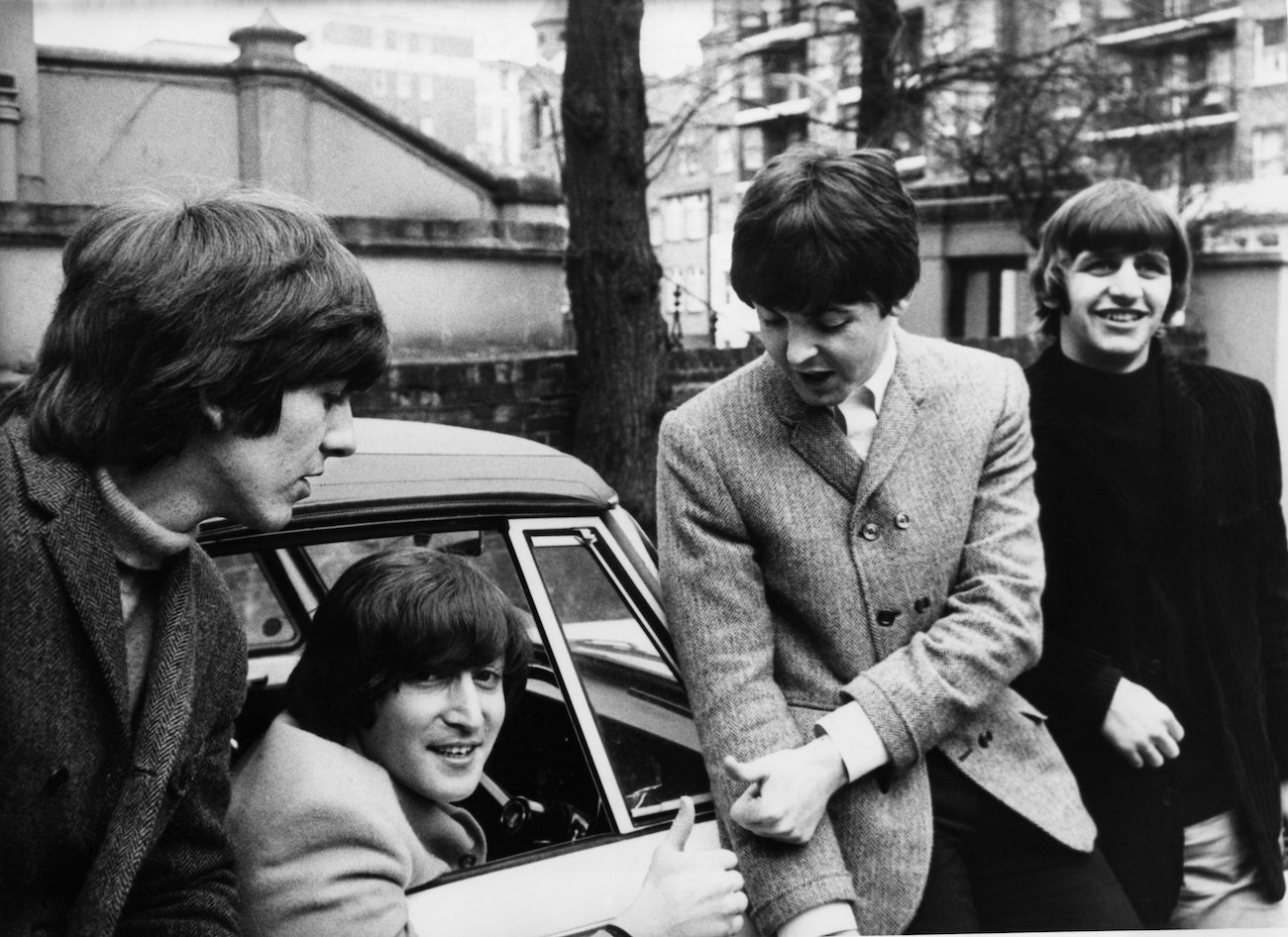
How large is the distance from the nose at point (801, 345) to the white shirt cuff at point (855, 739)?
16.4 inches

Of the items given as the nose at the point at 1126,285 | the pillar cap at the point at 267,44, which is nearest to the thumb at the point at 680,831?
the nose at the point at 1126,285

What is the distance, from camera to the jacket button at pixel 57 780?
118 cm

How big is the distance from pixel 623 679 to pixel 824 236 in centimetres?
66

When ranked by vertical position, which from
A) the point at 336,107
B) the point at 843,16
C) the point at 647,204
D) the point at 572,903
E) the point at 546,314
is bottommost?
the point at 572,903

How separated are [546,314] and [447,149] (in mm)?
1049

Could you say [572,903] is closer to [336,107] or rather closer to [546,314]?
[546,314]

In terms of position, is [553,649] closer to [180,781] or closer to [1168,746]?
[180,781]

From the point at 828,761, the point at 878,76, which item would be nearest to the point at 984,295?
the point at 878,76

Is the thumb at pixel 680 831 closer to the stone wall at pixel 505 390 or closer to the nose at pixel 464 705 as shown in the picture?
the nose at pixel 464 705

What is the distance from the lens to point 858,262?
64.2 inches

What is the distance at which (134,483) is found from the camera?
1.24 meters

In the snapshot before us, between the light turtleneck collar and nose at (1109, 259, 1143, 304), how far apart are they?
144 centimetres

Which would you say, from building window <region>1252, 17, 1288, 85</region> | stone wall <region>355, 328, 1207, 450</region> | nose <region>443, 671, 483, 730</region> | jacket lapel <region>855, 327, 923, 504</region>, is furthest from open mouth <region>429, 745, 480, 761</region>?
building window <region>1252, 17, 1288, 85</region>

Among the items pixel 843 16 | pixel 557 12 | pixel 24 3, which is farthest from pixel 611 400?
pixel 843 16
